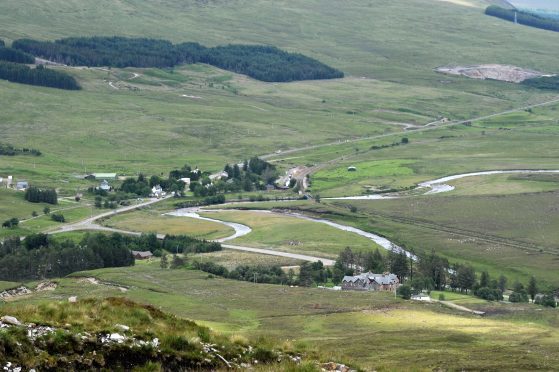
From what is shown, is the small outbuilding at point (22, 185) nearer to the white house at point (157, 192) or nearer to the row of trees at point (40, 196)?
the row of trees at point (40, 196)

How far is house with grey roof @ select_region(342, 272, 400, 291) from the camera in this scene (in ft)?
286

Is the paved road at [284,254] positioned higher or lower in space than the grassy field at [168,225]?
higher

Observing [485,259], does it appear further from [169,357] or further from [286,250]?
[169,357]

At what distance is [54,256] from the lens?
93062mm

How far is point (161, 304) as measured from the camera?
7056 cm

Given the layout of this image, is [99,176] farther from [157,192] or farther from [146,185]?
[157,192]

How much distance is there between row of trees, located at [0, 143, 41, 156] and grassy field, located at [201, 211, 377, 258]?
57440mm

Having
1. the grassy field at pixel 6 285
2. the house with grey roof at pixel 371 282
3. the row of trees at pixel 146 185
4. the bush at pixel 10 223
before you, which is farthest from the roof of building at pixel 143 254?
the row of trees at pixel 146 185

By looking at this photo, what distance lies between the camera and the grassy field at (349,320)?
1914 inches

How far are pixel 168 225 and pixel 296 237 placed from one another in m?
16.3

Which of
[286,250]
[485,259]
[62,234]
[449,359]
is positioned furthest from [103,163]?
[449,359]

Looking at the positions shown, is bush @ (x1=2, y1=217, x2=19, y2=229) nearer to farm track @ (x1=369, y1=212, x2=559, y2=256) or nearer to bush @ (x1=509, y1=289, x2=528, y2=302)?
farm track @ (x1=369, y1=212, x2=559, y2=256)

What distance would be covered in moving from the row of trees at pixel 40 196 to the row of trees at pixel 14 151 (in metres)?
38.9

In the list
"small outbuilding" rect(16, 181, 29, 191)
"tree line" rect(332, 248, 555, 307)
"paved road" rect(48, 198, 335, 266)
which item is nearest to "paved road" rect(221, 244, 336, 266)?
"paved road" rect(48, 198, 335, 266)
